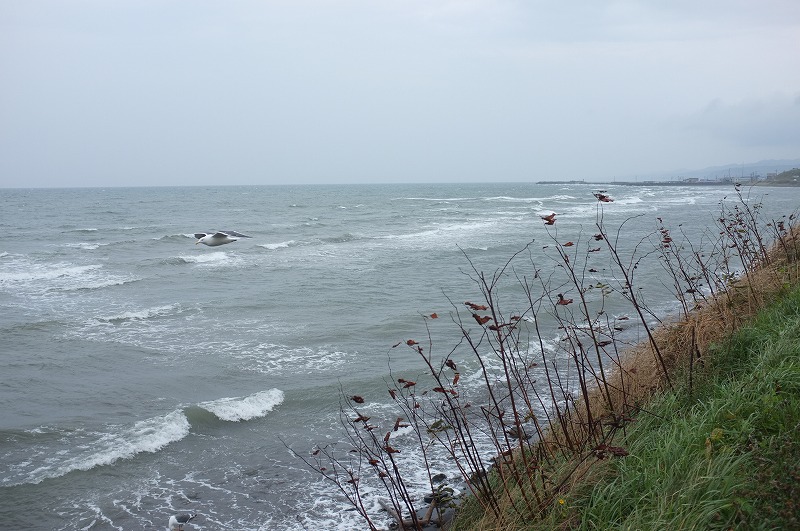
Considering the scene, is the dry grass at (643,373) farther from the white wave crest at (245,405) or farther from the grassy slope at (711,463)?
the white wave crest at (245,405)

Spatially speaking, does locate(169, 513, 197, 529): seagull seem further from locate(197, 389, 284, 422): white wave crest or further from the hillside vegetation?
locate(197, 389, 284, 422): white wave crest

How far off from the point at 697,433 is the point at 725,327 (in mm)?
2527

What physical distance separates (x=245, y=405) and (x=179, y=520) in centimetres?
304

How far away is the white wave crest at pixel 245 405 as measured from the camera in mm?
8430

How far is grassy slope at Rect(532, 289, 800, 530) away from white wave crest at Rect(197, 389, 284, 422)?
18.2 ft

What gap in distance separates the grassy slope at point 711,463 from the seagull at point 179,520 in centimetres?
361

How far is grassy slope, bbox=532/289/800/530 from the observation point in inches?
110

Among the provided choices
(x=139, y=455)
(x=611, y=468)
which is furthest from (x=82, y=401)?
(x=611, y=468)

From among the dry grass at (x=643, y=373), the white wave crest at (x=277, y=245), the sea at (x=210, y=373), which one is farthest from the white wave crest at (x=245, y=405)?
the white wave crest at (x=277, y=245)

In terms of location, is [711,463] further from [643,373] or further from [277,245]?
[277,245]

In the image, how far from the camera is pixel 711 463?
3174 millimetres

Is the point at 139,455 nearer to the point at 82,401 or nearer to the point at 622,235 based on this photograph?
the point at 82,401

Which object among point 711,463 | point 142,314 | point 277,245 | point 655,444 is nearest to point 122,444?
point 655,444

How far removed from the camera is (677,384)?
4.82 m
